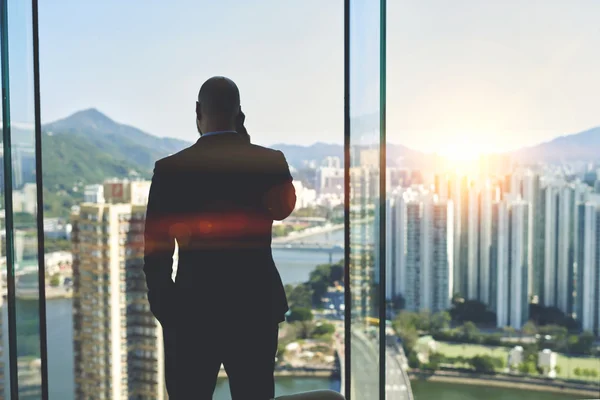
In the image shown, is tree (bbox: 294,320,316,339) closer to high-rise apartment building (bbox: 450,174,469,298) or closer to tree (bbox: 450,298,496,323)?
high-rise apartment building (bbox: 450,174,469,298)

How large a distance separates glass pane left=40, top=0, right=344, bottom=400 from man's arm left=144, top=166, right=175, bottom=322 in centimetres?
20

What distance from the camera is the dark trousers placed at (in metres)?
1.05

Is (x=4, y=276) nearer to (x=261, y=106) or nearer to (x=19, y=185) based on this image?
(x=19, y=185)

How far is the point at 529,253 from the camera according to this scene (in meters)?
4.77

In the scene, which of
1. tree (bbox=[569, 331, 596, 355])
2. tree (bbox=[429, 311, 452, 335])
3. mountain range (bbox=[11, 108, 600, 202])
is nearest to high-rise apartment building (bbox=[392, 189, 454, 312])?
tree (bbox=[429, 311, 452, 335])

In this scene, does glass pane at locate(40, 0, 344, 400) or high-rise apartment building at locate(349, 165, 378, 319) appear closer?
high-rise apartment building at locate(349, 165, 378, 319)

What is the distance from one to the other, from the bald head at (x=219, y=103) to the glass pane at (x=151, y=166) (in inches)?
2.2

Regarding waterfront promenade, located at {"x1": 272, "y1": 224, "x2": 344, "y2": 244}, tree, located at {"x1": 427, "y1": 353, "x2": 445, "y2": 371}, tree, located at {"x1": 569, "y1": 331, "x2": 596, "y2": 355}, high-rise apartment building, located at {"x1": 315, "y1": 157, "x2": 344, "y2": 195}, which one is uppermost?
high-rise apartment building, located at {"x1": 315, "y1": 157, "x2": 344, "y2": 195}

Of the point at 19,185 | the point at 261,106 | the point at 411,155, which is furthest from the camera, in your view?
A: the point at 411,155

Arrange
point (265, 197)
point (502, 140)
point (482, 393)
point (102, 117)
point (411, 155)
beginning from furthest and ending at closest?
point (482, 393), point (502, 140), point (102, 117), point (411, 155), point (265, 197)

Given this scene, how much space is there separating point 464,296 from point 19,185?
4.15m

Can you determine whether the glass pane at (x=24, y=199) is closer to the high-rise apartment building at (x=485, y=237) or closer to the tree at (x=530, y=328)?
the high-rise apartment building at (x=485, y=237)

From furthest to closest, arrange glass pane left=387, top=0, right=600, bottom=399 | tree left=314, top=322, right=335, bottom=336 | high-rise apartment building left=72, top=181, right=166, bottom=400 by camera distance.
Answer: glass pane left=387, top=0, right=600, bottom=399 → high-rise apartment building left=72, top=181, right=166, bottom=400 → tree left=314, top=322, right=335, bottom=336

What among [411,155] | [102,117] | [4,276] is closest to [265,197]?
[4,276]
